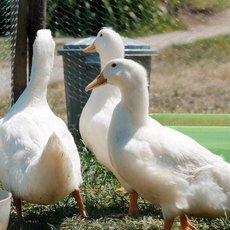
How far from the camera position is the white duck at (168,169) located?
411 centimetres

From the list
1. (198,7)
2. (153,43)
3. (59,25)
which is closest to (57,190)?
(59,25)

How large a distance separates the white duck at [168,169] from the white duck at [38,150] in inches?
10.9

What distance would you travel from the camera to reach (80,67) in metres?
6.83


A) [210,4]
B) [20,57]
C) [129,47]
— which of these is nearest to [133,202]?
[20,57]

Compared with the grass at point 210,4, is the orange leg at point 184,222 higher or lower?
lower

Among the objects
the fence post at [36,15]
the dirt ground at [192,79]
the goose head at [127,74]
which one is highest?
the fence post at [36,15]

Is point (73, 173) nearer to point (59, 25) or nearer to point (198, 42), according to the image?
point (59, 25)

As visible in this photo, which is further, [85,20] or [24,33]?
[85,20]

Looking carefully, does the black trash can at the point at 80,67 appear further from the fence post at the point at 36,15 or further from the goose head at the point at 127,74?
the goose head at the point at 127,74

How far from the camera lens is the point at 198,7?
372 inches

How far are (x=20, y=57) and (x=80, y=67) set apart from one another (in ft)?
3.28

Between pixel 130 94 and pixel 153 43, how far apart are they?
621 centimetres

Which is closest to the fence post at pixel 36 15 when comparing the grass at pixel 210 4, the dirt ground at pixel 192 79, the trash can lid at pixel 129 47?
the trash can lid at pixel 129 47

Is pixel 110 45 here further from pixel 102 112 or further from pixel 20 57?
pixel 20 57
